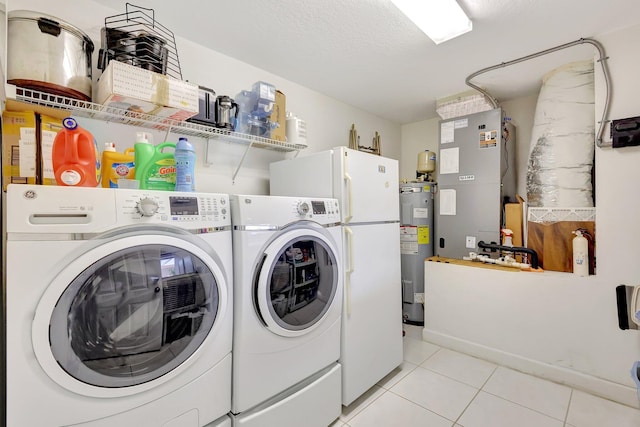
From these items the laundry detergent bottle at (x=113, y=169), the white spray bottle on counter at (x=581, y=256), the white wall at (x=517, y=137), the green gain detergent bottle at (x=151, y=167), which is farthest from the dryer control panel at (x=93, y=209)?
the white wall at (x=517, y=137)

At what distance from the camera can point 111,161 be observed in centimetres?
129

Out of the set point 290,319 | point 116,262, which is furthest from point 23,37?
point 290,319

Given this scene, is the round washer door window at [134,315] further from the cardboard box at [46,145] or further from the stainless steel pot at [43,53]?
the stainless steel pot at [43,53]

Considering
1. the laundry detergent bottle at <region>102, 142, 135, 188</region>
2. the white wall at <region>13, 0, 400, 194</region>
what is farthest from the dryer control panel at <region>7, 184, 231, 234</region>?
the white wall at <region>13, 0, 400, 194</region>

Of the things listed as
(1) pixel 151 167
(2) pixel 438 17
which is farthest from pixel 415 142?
(1) pixel 151 167

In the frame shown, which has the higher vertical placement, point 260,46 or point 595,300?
point 260,46

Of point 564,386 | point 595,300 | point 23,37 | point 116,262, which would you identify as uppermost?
point 23,37

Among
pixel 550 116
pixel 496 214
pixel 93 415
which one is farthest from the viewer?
pixel 496 214

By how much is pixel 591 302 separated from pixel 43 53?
135 inches

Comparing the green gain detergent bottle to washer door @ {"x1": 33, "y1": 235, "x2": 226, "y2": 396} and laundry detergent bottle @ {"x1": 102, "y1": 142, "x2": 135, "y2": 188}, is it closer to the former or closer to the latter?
laundry detergent bottle @ {"x1": 102, "y1": 142, "x2": 135, "y2": 188}

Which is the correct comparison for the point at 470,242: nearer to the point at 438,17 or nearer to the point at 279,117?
the point at 438,17

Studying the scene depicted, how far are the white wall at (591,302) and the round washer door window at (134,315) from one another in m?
2.29

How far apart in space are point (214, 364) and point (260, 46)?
6.70 ft

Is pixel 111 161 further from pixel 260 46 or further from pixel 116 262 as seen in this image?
pixel 260 46
